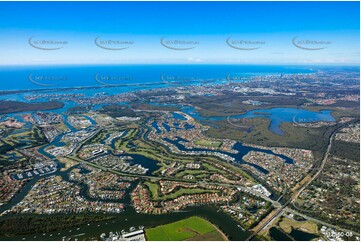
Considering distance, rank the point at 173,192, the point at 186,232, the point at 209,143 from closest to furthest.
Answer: the point at 186,232 → the point at 173,192 → the point at 209,143

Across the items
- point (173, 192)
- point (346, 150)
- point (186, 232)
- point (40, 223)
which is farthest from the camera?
point (346, 150)

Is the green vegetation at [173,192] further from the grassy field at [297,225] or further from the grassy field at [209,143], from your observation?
the grassy field at [209,143]

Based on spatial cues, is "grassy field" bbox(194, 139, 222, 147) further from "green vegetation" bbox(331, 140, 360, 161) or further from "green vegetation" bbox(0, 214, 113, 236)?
"green vegetation" bbox(0, 214, 113, 236)

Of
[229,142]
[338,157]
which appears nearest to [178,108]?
[229,142]

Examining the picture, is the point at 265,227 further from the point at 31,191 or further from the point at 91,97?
the point at 91,97

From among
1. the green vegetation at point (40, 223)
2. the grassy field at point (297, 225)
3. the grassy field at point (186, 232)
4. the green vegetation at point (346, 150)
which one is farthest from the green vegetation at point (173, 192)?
the green vegetation at point (346, 150)

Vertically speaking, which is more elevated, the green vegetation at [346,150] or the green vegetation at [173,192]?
the green vegetation at [346,150]

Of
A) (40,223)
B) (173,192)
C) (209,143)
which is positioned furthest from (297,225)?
(209,143)

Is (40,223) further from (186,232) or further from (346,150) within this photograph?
(346,150)
